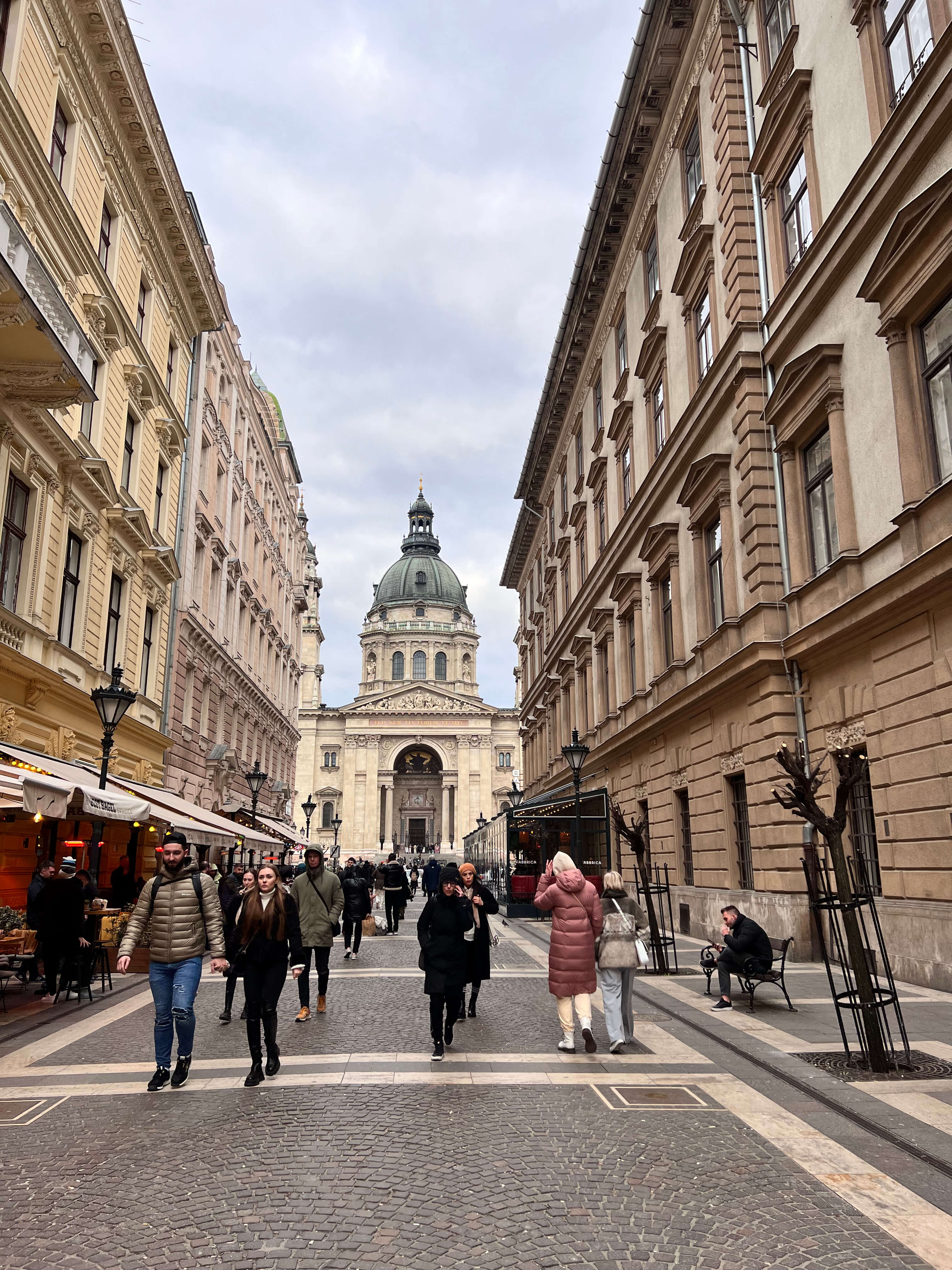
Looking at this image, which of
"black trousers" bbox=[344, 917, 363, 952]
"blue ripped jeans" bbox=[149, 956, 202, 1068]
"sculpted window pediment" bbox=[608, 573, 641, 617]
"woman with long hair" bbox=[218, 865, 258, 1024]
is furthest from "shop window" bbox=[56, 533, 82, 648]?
"sculpted window pediment" bbox=[608, 573, 641, 617]

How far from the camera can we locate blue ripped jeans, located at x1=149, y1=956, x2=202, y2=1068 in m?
7.28

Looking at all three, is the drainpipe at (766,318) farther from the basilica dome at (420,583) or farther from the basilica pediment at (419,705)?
the basilica dome at (420,583)

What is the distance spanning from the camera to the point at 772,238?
644 inches

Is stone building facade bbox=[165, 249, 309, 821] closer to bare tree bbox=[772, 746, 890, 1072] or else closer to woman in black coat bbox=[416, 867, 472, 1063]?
woman in black coat bbox=[416, 867, 472, 1063]

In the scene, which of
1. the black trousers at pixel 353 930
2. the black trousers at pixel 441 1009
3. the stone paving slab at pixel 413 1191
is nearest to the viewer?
the stone paving slab at pixel 413 1191

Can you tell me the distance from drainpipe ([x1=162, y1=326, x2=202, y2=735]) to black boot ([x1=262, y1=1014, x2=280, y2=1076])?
61.1ft

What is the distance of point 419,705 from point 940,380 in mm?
91899

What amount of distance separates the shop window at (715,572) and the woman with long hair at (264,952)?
40.8 ft

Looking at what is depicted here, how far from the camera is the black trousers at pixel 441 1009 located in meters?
8.34

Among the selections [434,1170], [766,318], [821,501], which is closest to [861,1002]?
[434,1170]

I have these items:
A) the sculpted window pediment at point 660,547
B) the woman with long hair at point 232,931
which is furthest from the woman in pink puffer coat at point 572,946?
the sculpted window pediment at point 660,547

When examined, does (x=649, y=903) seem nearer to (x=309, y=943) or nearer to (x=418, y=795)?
(x=309, y=943)

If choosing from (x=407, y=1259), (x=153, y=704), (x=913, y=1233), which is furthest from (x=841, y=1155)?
(x=153, y=704)

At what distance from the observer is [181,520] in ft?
90.5
